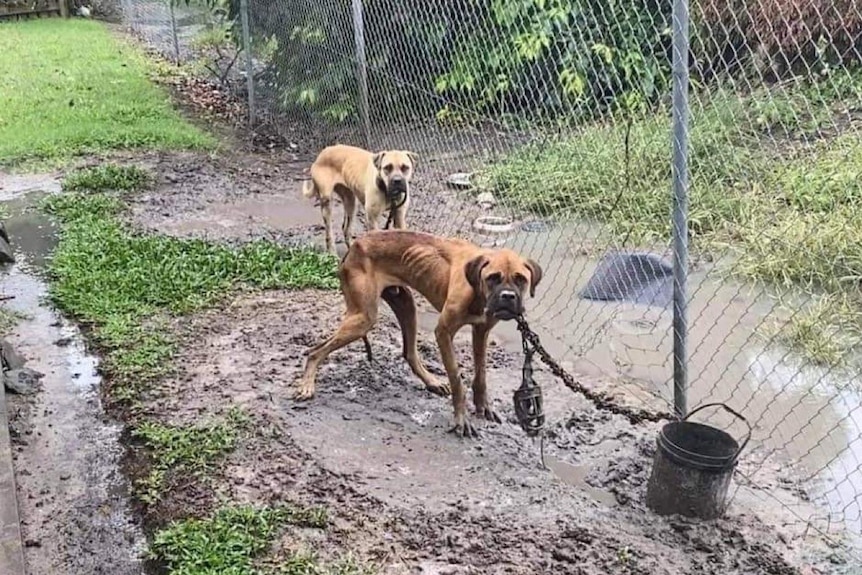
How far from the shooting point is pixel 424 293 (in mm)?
4316

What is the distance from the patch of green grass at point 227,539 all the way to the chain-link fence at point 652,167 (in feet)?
5.88

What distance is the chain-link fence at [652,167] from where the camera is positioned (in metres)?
4.59

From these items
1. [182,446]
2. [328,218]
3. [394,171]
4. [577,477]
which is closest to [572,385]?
[577,477]

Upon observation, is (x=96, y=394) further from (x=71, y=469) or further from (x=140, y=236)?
(x=140, y=236)

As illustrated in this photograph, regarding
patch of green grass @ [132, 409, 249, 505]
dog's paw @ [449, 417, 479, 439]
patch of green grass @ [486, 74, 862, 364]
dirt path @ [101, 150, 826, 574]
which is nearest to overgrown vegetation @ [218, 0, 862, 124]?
patch of green grass @ [486, 74, 862, 364]

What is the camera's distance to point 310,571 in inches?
124

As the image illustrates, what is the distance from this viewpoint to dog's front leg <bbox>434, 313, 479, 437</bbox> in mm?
4074

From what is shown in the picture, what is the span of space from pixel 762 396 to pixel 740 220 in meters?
2.43

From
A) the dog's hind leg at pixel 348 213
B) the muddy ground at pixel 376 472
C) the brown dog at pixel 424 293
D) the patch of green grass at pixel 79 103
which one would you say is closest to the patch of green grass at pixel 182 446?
the muddy ground at pixel 376 472

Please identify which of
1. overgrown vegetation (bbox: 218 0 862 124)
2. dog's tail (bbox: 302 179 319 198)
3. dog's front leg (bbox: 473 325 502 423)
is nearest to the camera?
dog's front leg (bbox: 473 325 502 423)

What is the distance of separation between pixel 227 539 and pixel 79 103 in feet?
32.1

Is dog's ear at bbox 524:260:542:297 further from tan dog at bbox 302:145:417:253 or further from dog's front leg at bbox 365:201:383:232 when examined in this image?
dog's front leg at bbox 365:201:383:232

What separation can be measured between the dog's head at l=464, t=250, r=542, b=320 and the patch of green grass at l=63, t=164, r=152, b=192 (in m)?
5.38

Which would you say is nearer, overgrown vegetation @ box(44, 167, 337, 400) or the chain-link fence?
the chain-link fence
